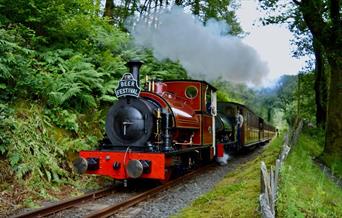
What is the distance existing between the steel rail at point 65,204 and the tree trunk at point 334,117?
29.1 feet

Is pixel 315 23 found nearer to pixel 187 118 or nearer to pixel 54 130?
pixel 187 118

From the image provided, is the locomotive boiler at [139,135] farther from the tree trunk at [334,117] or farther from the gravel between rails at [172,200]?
the tree trunk at [334,117]

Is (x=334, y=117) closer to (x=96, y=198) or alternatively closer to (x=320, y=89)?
(x=96, y=198)

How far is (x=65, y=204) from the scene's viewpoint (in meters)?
7.27

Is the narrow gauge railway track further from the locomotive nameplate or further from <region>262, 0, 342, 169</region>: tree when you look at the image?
<region>262, 0, 342, 169</region>: tree

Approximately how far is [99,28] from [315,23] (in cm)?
733

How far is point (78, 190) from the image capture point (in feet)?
29.0

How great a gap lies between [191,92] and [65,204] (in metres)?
6.20

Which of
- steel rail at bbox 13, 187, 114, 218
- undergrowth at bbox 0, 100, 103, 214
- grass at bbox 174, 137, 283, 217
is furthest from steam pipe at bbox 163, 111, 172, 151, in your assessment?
grass at bbox 174, 137, 283, 217

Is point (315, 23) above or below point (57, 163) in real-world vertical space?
above

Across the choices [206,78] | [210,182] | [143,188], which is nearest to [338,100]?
[206,78]

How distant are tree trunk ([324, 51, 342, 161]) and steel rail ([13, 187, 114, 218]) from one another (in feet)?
29.1

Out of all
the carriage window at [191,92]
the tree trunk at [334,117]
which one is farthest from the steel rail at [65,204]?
the tree trunk at [334,117]

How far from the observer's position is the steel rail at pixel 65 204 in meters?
6.51
